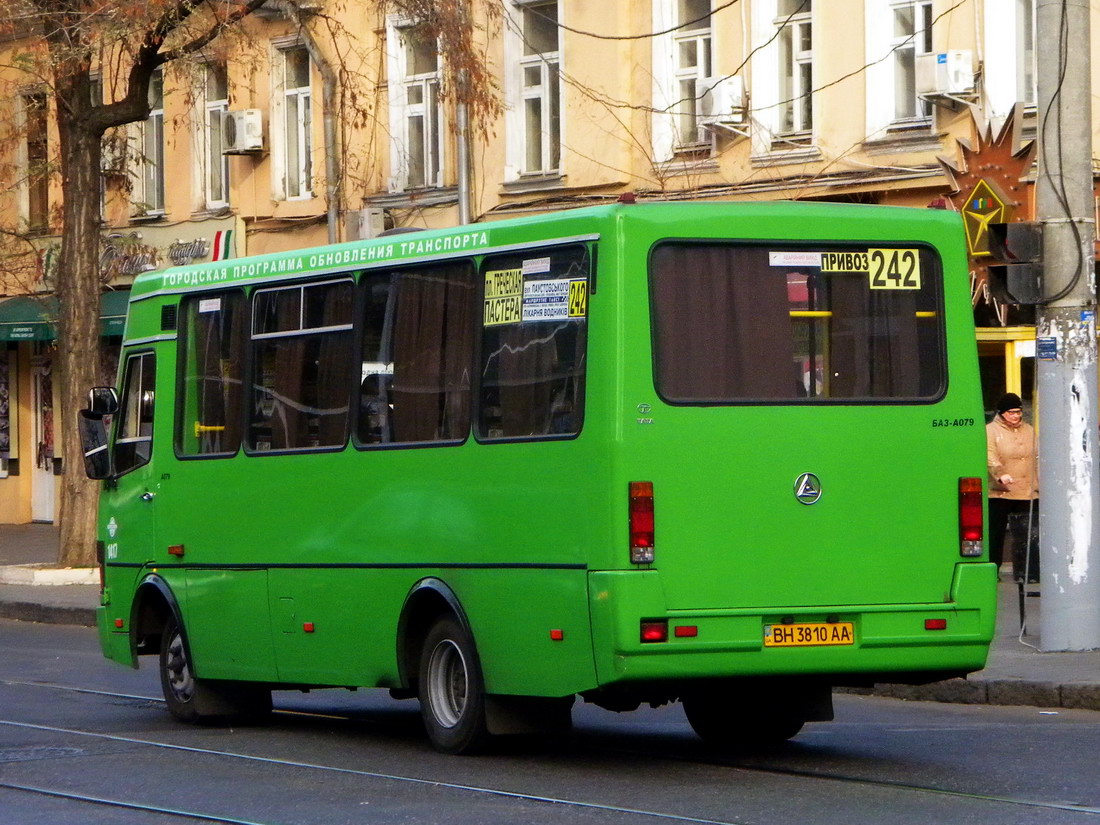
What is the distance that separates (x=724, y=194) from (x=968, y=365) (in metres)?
14.0

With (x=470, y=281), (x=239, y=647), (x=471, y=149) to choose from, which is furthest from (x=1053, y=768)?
(x=471, y=149)

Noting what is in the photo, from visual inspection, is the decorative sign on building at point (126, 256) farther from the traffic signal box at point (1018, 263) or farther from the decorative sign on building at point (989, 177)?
the traffic signal box at point (1018, 263)

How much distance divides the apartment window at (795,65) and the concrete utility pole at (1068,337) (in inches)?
361

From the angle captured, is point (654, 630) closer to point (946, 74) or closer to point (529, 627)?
point (529, 627)

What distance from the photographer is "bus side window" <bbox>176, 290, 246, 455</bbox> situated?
12109 millimetres

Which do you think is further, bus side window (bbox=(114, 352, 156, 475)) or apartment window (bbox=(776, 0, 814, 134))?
apartment window (bbox=(776, 0, 814, 134))

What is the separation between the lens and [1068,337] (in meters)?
14.3

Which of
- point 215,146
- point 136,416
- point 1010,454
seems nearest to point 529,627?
point 136,416

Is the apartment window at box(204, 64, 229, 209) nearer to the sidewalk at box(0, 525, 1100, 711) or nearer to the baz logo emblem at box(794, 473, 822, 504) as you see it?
the sidewalk at box(0, 525, 1100, 711)

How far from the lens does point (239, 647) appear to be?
39.5 feet

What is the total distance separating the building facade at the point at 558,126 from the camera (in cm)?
2175

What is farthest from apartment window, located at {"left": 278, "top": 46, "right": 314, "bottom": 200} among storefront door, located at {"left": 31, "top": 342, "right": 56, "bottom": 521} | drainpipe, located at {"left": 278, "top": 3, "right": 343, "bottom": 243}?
storefront door, located at {"left": 31, "top": 342, "right": 56, "bottom": 521}

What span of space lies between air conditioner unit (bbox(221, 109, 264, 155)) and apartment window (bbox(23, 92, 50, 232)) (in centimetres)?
244

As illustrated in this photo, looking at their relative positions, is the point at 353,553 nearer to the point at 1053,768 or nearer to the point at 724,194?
the point at 1053,768
